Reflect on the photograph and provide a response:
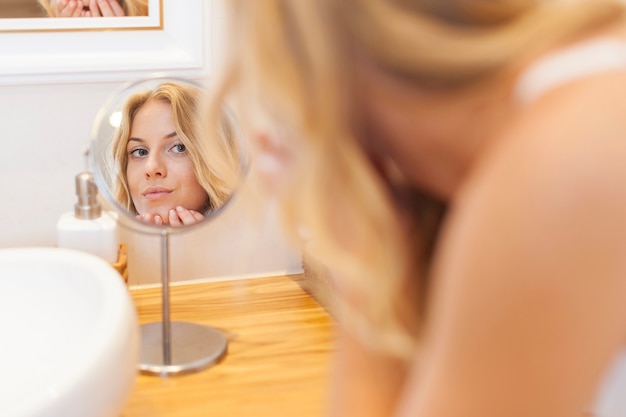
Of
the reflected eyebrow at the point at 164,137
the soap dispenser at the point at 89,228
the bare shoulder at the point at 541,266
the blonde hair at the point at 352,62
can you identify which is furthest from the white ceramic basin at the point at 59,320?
the bare shoulder at the point at 541,266

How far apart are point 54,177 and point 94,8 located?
0.24m

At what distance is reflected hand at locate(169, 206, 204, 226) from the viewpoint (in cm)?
109

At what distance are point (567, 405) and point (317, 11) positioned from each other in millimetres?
273

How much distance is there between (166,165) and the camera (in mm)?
1079

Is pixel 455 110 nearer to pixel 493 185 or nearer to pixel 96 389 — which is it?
pixel 493 185

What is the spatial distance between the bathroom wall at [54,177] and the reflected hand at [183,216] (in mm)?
42

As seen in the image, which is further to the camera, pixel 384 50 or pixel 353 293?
pixel 353 293

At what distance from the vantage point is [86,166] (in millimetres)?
1095

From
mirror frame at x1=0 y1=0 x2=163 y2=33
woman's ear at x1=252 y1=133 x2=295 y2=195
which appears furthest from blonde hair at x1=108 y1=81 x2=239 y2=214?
woman's ear at x1=252 y1=133 x2=295 y2=195

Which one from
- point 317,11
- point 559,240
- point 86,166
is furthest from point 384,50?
point 86,166

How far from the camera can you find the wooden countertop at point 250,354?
98cm

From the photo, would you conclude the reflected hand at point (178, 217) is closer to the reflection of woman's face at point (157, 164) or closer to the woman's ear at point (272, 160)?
the reflection of woman's face at point (157, 164)

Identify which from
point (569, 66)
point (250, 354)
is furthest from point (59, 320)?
point (569, 66)

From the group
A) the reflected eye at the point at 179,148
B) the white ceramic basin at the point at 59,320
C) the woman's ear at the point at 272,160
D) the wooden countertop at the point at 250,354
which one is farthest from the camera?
the reflected eye at the point at 179,148
